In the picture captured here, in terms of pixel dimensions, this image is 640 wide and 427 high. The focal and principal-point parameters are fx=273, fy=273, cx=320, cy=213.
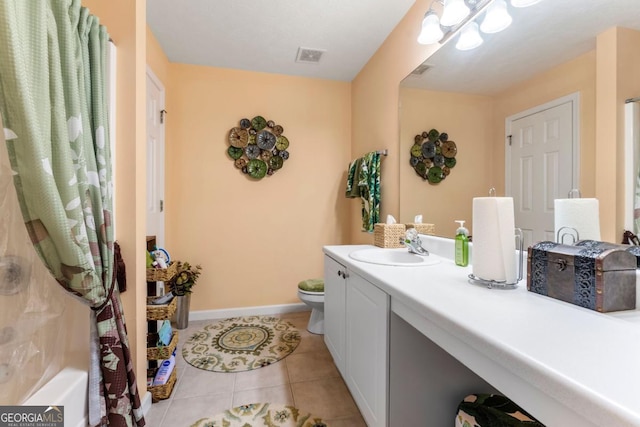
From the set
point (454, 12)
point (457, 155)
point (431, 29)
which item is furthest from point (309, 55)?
point (457, 155)

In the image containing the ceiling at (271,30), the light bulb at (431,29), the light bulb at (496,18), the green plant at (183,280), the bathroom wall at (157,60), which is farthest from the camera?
the green plant at (183,280)

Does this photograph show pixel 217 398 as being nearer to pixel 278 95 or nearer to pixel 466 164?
pixel 466 164

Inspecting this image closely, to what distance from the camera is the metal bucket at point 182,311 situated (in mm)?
2371

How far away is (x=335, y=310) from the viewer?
1.66m

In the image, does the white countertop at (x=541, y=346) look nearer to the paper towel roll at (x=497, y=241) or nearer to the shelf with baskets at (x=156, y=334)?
the paper towel roll at (x=497, y=241)

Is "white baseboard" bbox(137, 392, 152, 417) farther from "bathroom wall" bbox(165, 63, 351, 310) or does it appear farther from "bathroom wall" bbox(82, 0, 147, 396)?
"bathroom wall" bbox(165, 63, 351, 310)

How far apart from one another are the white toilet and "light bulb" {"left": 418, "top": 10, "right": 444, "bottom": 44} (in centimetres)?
182

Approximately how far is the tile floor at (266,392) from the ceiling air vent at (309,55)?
7.92 ft

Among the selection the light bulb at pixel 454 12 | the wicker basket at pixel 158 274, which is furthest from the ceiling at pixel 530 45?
the wicker basket at pixel 158 274

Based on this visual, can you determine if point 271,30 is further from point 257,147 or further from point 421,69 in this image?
point 421,69

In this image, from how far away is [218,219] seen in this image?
2.61 metres

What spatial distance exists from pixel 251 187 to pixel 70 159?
69.1 inches

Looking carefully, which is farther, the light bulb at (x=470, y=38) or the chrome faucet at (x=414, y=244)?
the chrome faucet at (x=414, y=244)

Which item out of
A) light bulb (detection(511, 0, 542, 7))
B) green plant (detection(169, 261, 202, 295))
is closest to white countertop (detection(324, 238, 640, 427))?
light bulb (detection(511, 0, 542, 7))
